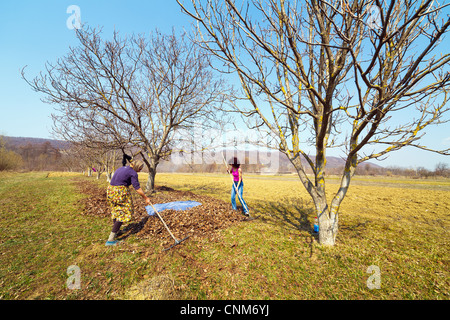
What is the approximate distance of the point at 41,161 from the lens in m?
73.8

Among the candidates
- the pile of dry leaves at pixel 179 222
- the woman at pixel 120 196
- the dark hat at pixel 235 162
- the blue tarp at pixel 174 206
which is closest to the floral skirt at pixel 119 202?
the woman at pixel 120 196

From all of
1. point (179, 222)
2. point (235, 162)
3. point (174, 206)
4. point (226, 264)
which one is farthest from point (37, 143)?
point (226, 264)

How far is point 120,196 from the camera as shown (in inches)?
177

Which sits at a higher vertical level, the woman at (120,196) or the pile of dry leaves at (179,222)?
the woman at (120,196)

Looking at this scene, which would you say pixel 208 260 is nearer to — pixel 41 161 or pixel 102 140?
pixel 102 140

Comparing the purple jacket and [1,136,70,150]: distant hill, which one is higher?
[1,136,70,150]: distant hill

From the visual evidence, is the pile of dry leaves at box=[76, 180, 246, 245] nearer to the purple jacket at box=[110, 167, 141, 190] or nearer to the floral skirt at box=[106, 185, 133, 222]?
the floral skirt at box=[106, 185, 133, 222]

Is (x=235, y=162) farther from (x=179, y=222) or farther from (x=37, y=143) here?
(x=37, y=143)

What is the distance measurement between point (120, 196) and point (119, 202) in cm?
17

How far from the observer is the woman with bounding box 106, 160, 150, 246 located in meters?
4.46

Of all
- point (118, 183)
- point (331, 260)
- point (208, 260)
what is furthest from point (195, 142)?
point (331, 260)

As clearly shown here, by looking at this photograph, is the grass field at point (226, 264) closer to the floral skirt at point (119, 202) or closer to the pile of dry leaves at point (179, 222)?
A: the pile of dry leaves at point (179, 222)

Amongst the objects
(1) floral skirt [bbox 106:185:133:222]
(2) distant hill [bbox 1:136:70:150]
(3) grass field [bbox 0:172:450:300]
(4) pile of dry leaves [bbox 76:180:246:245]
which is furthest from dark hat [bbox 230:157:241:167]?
(2) distant hill [bbox 1:136:70:150]

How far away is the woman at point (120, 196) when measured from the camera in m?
4.46
